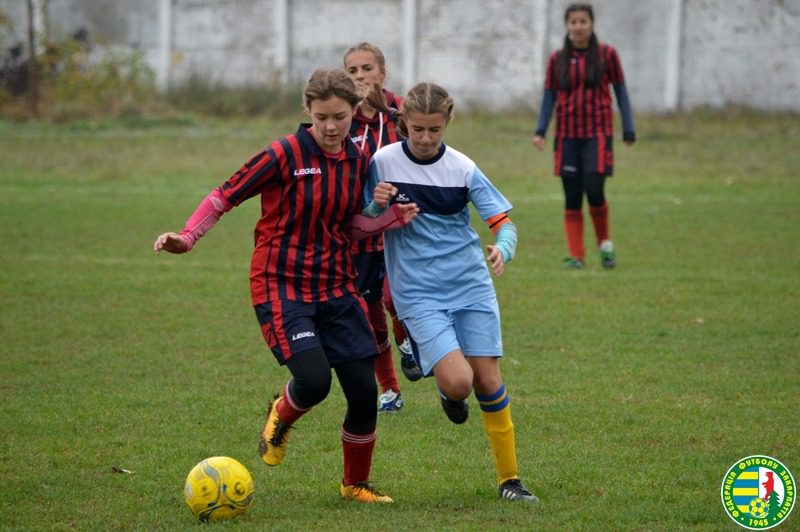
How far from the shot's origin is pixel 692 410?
6.16 m

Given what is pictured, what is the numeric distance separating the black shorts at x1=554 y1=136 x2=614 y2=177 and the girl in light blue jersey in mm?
5867

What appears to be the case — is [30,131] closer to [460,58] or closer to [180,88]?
[180,88]

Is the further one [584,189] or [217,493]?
[584,189]

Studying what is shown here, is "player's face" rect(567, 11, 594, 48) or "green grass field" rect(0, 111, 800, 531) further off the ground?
"player's face" rect(567, 11, 594, 48)

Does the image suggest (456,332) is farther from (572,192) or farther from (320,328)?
(572,192)

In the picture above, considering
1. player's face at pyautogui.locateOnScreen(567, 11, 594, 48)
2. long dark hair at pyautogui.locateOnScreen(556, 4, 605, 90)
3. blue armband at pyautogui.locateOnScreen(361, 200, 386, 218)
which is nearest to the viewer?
blue armband at pyautogui.locateOnScreen(361, 200, 386, 218)

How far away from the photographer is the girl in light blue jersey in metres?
4.75

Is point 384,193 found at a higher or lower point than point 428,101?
lower

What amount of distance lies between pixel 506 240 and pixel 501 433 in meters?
0.79

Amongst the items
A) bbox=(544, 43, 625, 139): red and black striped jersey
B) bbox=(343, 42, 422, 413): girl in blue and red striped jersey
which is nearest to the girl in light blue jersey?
bbox=(343, 42, 422, 413): girl in blue and red striped jersey

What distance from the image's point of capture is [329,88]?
473 cm

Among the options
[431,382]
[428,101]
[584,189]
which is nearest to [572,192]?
[584,189]

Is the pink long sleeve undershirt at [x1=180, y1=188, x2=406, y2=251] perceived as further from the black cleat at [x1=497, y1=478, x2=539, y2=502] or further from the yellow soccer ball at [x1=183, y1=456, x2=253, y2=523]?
the black cleat at [x1=497, y1=478, x2=539, y2=502]

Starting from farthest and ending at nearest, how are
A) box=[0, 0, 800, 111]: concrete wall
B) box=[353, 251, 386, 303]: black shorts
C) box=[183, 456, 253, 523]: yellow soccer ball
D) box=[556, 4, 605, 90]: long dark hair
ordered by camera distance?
box=[0, 0, 800, 111]: concrete wall, box=[556, 4, 605, 90]: long dark hair, box=[353, 251, 386, 303]: black shorts, box=[183, 456, 253, 523]: yellow soccer ball
